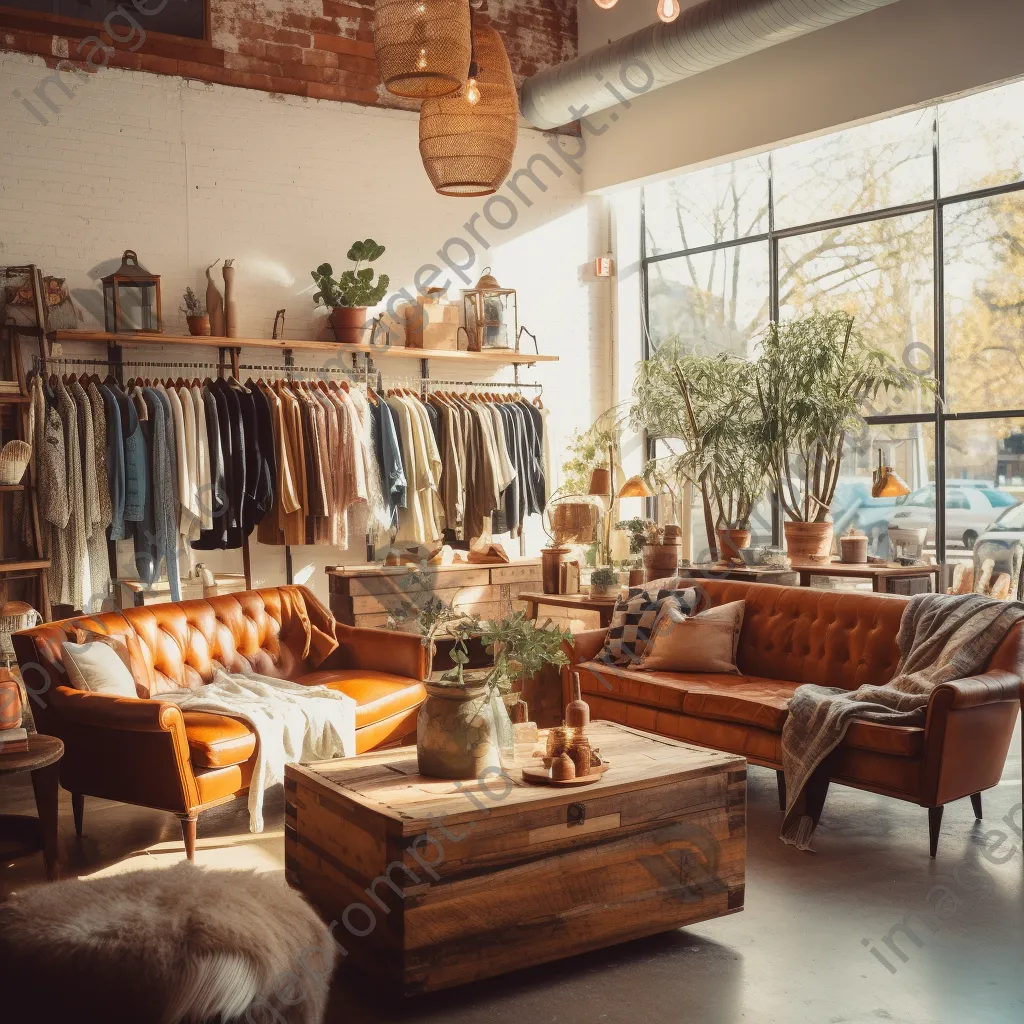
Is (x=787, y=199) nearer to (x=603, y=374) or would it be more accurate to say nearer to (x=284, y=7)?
(x=603, y=374)

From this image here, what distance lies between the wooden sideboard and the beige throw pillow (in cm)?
166

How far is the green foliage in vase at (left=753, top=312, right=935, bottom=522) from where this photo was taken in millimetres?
6766

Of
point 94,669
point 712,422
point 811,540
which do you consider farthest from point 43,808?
point 712,422

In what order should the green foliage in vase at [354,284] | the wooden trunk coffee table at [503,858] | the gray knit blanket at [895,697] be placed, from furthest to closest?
the green foliage in vase at [354,284] < the gray knit blanket at [895,697] < the wooden trunk coffee table at [503,858]

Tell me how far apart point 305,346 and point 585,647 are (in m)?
2.79

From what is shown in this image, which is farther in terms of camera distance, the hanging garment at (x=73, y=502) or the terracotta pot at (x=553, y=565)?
the terracotta pot at (x=553, y=565)

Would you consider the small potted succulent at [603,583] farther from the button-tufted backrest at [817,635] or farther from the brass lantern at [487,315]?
the brass lantern at [487,315]

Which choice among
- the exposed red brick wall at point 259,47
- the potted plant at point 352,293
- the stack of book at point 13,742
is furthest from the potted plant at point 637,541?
the stack of book at point 13,742

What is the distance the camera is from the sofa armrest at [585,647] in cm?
571

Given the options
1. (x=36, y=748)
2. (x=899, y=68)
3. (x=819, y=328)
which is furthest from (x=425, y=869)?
(x=899, y=68)

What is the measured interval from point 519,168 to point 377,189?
1250mm

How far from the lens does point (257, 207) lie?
7398 mm

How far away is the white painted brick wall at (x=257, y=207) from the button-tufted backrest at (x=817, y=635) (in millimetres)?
3210

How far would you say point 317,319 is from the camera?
25.0 ft
